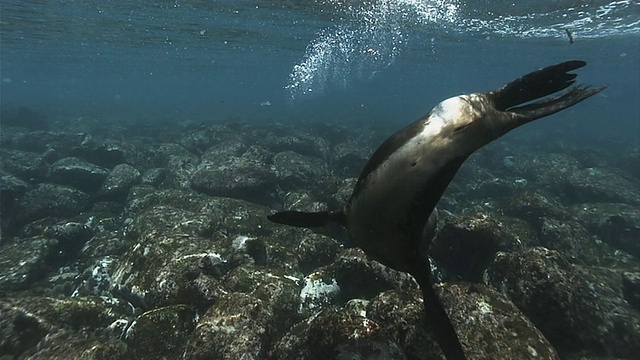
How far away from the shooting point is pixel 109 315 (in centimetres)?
708

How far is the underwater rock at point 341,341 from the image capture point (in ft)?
15.5

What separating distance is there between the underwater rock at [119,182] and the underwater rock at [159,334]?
9949mm

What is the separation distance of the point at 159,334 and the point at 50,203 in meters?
10.1

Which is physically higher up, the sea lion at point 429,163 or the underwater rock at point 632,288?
the sea lion at point 429,163

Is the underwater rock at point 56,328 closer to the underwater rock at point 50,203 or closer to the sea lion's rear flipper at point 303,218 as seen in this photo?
the sea lion's rear flipper at point 303,218

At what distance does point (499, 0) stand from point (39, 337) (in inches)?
1037

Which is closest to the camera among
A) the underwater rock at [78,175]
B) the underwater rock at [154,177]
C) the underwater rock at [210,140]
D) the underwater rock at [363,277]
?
the underwater rock at [363,277]

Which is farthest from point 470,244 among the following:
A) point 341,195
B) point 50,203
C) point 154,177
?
point 50,203

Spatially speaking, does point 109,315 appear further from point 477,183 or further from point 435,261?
point 477,183

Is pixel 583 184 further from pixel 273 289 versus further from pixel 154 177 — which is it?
pixel 154 177

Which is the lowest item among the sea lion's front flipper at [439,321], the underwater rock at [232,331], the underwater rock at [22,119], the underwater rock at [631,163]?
the underwater rock at [22,119]

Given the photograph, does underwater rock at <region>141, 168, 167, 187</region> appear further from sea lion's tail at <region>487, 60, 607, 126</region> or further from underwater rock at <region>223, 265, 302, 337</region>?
sea lion's tail at <region>487, 60, 607, 126</region>

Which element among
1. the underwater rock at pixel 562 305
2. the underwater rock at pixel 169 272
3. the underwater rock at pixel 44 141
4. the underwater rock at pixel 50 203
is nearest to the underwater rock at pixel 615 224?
the underwater rock at pixel 562 305

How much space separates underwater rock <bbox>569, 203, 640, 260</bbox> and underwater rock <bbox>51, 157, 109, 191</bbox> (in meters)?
19.4
